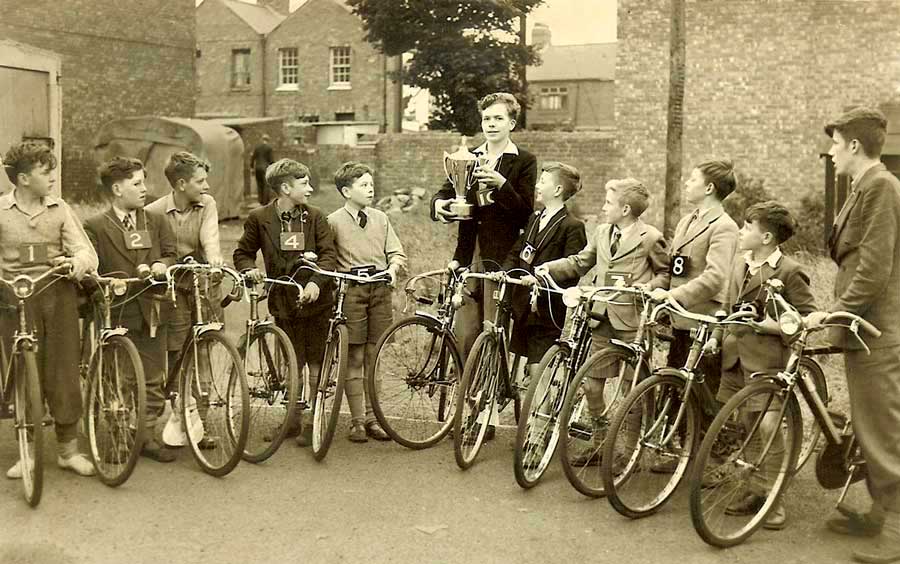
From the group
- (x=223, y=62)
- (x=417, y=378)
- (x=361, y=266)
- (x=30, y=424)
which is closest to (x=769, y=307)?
(x=417, y=378)

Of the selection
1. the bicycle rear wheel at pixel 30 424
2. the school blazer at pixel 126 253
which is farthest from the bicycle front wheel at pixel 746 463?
the school blazer at pixel 126 253

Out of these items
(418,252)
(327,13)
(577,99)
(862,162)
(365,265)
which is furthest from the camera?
(577,99)

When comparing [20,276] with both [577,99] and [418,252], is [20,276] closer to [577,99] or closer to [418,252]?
[418,252]

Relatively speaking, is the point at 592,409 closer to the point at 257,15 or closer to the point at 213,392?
the point at 213,392

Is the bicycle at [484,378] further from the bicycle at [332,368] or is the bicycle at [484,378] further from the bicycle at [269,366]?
the bicycle at [269,366]

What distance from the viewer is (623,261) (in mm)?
5660

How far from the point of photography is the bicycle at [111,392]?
5.50 meters

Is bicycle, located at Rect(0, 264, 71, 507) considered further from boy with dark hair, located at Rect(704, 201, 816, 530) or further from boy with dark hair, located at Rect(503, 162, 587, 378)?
boy with dark hair, located at Rect(704, 201, 816, 530)

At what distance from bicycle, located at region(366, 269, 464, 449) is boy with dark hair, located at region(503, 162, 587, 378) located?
39 cm

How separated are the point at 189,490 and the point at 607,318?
2.47 metres

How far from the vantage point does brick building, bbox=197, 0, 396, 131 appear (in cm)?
3831

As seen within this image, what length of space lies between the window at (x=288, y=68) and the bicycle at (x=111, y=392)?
118 ft

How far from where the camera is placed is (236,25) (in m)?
41.9

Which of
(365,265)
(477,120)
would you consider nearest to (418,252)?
(365,265)
